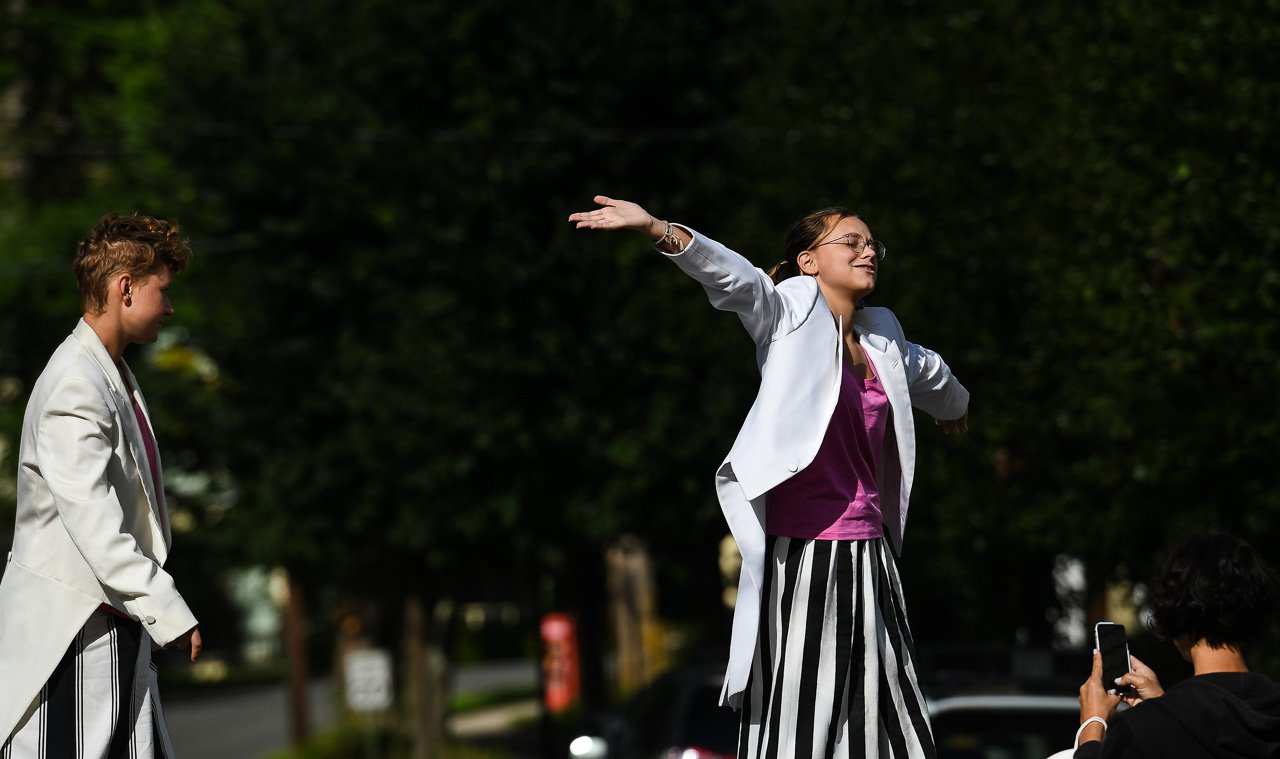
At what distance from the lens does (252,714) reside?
43.1 meters

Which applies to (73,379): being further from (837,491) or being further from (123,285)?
(837,491)

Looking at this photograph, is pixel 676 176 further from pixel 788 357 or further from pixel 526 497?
pixel 788 357

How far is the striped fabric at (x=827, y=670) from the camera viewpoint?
166 inches

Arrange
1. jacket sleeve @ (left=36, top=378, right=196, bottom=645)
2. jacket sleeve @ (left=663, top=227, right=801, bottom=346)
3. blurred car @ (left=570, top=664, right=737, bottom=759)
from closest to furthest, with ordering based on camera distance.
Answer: jacket sleeve @ (left=36, top=378, right=196, bottom=645) < jacket sleeve @ (left=663, top=227, right=801, bottom=346) < blurred car @ (left=570, top=664, right=737, bottom=759)

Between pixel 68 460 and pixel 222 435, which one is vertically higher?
pixel 222 435

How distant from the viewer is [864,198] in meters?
13.0

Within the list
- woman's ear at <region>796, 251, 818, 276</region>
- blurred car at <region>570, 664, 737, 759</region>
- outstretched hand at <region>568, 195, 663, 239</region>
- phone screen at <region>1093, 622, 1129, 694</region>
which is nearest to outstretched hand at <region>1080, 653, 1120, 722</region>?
phone screen at <region>1093, 622, 1129, 694</region>

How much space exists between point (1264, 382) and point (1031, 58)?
3601mm

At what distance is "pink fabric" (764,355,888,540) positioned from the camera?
4.32 m

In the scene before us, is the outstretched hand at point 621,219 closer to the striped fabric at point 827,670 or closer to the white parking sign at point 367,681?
the striped fabric at point 827,670

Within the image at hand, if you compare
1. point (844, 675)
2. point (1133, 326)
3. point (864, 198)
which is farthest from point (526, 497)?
point (844, 675)

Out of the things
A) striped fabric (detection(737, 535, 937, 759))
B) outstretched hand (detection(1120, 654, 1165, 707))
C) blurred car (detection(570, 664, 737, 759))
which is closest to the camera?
outstretched hand (detection(1120, 654, 1165, 707))

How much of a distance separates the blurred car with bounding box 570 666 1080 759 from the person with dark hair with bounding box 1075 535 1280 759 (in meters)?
1.99

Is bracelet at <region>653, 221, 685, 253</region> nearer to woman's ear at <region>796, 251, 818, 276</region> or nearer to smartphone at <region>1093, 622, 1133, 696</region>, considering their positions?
woman's ear at <region>796, 251, 818, 276</region>
